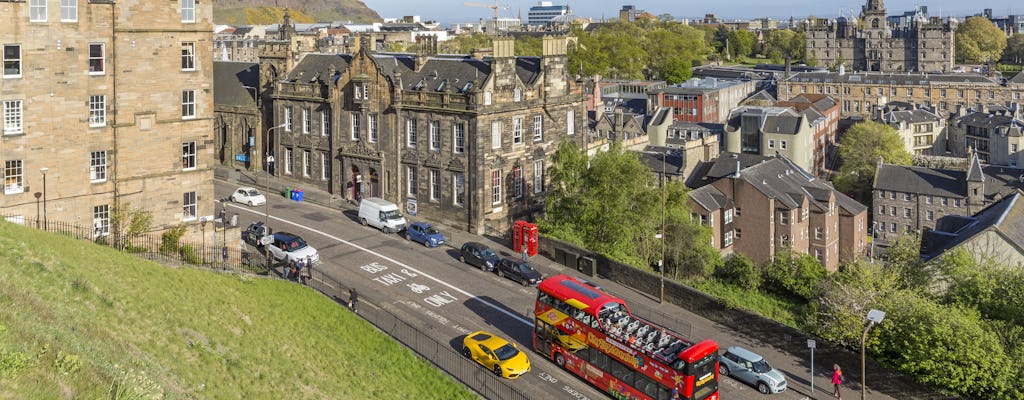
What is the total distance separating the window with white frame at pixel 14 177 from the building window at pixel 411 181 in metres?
25.1

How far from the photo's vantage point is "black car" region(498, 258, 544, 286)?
148 feet

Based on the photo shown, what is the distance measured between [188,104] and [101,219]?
23.3 ft

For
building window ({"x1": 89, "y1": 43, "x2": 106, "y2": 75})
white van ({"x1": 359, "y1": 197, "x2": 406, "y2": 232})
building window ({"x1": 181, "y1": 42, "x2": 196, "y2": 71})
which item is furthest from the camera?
white van ({"x1": 359, "y1": 197, "x2": 406, "y2": 232})

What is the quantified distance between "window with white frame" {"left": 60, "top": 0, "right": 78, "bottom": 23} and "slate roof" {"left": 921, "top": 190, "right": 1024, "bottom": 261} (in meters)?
52.8

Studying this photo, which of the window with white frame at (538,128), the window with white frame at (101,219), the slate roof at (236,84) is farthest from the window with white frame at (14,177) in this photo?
the window with white frame at (538,128)

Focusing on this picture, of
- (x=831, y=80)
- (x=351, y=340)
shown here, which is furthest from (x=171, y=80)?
(x=831, y=80)

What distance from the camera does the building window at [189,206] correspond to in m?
44.5

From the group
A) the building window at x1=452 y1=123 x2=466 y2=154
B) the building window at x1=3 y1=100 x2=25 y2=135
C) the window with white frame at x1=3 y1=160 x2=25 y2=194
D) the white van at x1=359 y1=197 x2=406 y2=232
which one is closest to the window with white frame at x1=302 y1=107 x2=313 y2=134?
the white van at x1=359 y1=197 x2=406 y2=232

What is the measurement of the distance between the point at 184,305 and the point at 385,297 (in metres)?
14.1

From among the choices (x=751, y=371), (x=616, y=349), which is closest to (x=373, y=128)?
(x=616, y=349)

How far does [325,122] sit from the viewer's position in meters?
63.6

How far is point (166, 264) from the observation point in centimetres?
3528

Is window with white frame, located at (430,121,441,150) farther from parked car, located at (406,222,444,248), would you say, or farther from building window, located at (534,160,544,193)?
building window, located at (534,160,544,193)

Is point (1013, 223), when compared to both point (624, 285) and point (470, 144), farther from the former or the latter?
point (470, 144)
